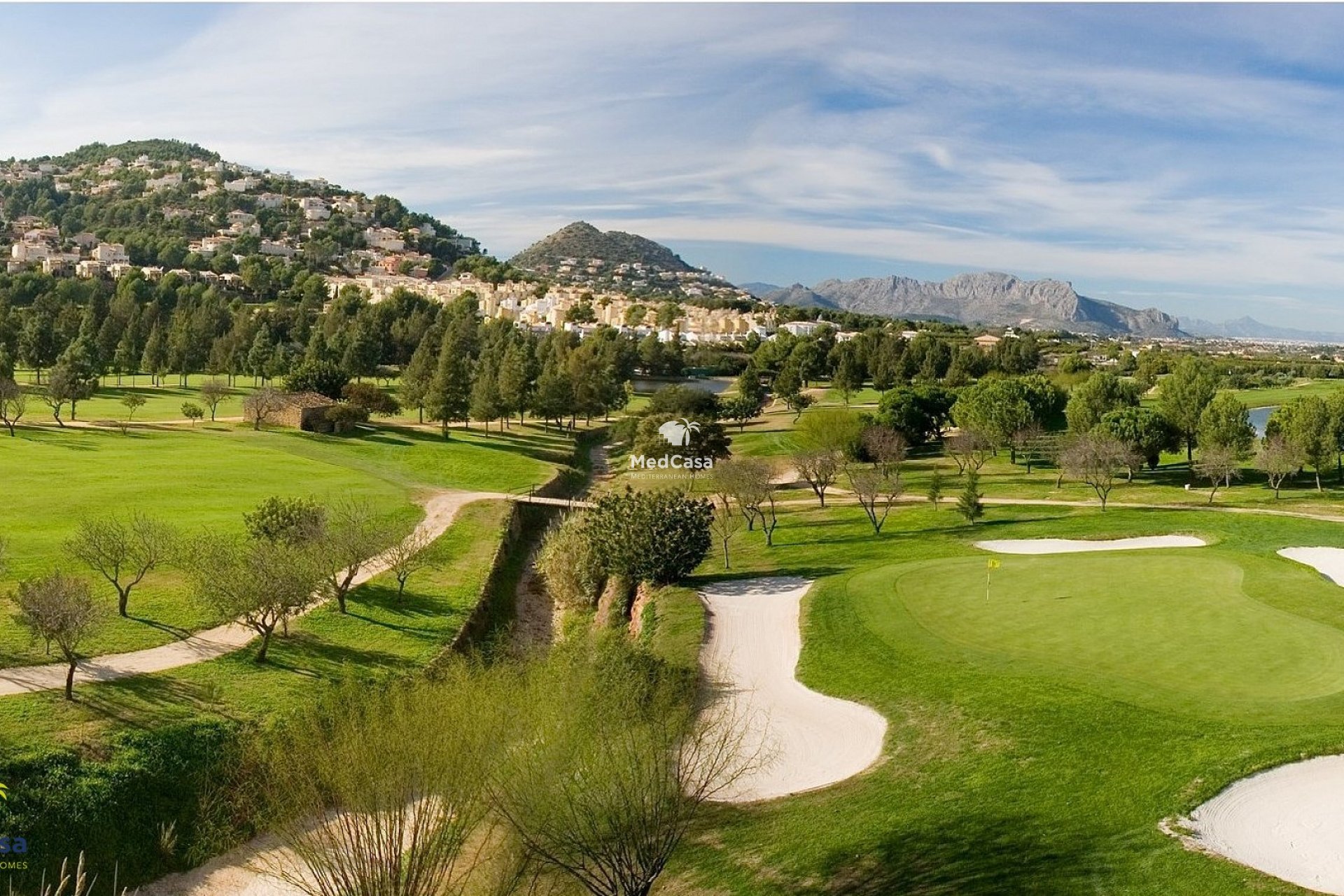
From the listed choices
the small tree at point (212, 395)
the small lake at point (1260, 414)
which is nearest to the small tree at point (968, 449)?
the small lake at point (1260, 414)

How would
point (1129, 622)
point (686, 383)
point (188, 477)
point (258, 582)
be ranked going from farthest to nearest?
point (686, 383), point (188, 477), point (1129, 622), point (258, 582)

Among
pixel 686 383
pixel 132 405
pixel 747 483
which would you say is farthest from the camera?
pixel 686 383

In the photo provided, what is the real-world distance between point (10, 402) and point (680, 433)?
141ft

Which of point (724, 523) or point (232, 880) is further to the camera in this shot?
point (724, 523)

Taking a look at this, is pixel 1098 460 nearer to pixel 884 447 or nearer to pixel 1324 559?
pixel 884 447

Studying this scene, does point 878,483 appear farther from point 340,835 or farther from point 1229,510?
point 340,835

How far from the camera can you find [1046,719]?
61.8 feet

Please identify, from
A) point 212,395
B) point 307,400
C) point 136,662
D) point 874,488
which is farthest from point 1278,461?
point 212,395

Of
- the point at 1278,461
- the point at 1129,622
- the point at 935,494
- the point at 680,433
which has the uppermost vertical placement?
the point at 1278,461

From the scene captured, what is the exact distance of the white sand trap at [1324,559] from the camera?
31.4 meters

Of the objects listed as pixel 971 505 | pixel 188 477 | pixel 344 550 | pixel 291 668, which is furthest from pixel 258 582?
pixel 971 505

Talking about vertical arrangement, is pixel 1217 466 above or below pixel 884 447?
above

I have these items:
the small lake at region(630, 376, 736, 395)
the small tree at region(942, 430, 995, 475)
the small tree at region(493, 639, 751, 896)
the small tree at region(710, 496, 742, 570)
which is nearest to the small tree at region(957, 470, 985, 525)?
the small tree at region(710, 496, 742, 570)

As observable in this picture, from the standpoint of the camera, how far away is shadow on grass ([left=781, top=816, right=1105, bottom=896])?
13211mm
